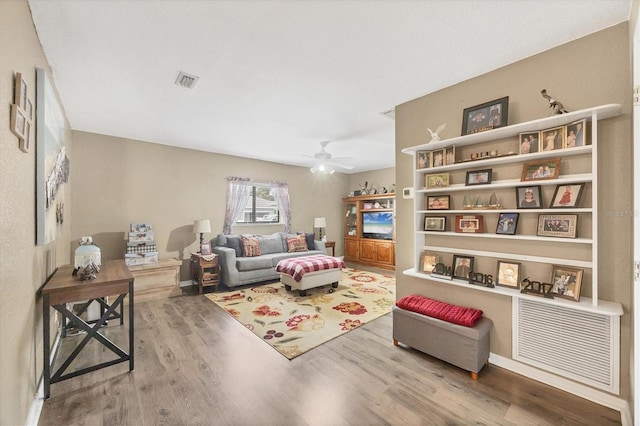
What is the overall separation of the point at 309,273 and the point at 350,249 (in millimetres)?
3392

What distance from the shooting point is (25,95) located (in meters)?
1.57

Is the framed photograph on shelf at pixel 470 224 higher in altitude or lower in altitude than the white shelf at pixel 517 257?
higher

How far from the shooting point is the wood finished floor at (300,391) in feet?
5.75

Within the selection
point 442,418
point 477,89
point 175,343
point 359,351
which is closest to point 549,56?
point 477,89

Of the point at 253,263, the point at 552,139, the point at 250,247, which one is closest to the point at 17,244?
the point at 253,263

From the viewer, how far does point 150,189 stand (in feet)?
15.3

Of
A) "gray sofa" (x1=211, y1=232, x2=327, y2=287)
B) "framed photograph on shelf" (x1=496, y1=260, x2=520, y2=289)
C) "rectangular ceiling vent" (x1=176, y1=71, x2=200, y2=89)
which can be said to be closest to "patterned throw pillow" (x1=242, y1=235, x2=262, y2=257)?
"gray sofa" (x1=211, y1=232, x2=327, y2=287)

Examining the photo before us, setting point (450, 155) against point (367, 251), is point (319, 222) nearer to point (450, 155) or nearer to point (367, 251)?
point (367, 251)

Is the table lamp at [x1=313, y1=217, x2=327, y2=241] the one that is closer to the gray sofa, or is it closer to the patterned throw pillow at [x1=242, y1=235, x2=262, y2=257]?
the gray sofa

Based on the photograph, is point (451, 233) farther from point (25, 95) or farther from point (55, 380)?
point (55, 380)

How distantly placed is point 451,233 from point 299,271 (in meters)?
2.39

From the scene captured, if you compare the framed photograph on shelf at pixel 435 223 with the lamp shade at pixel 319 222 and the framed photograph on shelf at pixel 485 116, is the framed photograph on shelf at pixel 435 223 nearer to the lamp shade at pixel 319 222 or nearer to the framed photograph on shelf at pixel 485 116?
the framed photograph on shelf at pixel 485 116

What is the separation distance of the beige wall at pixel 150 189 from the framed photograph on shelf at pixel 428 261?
163 inches

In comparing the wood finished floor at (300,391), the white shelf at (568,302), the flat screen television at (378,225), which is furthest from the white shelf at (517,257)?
the flat screen television at (378,225)
